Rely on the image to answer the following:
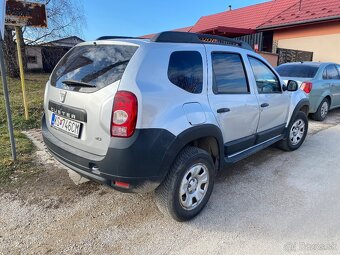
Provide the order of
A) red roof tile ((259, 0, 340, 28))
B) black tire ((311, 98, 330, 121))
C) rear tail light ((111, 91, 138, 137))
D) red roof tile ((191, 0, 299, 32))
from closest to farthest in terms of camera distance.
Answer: rear tail light ((111, 91, 138, 137))
black tire ((311, 98, 330, 121))
red roof tile ((259, 0, 340, 28))
red roof tile ((191, 0, 299, 32))

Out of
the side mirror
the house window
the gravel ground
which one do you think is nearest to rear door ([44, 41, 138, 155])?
the gravel ground

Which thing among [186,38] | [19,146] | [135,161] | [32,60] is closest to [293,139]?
[186,38]

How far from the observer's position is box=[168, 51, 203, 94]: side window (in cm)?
264

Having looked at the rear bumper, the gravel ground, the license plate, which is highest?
the license plate

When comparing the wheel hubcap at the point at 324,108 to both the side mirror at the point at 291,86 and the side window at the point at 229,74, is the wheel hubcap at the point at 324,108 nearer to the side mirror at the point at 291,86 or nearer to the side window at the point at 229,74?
the side mirror at the point at 291,86

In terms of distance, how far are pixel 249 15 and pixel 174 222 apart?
1985cm

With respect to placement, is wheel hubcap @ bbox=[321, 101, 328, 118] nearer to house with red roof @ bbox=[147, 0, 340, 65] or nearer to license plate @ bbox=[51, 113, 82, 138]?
house with red roof @ bbox=[147, 0, 340, 65]

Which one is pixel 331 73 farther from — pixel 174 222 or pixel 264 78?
pixel 174 222

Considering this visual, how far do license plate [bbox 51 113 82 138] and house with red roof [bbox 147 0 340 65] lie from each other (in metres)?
12.4

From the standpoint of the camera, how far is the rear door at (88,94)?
7.98ft

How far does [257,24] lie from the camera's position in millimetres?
17562

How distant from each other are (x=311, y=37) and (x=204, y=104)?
1432cm

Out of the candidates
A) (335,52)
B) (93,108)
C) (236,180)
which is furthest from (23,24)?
(335,52)

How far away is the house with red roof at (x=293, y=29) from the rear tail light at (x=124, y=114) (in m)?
12.5
